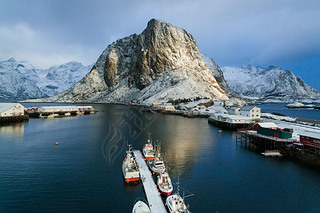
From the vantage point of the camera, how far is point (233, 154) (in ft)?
142

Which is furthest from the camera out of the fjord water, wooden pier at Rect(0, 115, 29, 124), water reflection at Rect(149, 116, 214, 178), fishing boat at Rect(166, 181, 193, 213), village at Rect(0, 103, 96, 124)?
village at Rect(0, 103, 96, 124)

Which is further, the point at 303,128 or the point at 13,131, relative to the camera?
the point at 13,131

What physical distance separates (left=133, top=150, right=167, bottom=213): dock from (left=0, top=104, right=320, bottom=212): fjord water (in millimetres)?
1240

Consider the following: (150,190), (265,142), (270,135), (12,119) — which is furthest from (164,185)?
(12,119)

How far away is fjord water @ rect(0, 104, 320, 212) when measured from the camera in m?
23.3

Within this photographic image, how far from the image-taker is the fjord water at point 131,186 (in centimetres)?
2331

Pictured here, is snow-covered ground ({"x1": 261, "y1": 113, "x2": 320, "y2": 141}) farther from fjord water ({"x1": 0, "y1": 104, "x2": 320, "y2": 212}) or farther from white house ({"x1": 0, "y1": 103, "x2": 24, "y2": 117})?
white house ({"x1": 0, "y1": 103, "x2": 24, "y2": 117})

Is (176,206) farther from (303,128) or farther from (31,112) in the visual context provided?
(31,112)

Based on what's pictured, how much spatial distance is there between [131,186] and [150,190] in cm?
300

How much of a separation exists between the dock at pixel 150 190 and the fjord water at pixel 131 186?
124cm

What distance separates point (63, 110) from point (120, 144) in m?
86.5

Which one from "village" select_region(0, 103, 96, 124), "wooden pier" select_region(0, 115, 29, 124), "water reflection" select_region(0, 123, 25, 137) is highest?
"village" select_region(0, 103, 96, 124)

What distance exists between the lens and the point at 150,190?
26.3 meters

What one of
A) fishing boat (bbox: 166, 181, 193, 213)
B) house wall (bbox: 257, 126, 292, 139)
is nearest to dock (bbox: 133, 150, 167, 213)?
fishing boat (bbox: 166, 181, 193, 213)
